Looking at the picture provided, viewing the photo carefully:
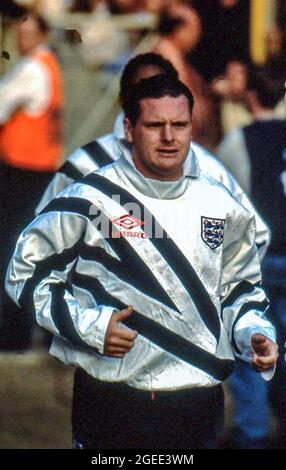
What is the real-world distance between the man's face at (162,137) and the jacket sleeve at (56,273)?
26 cm

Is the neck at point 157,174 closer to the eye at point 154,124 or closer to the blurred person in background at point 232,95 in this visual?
the eye at point 154,124

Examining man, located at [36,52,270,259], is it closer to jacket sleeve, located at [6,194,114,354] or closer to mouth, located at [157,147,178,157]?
mouth, located at [157,147,178,157]

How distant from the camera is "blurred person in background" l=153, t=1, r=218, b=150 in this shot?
5.77 m

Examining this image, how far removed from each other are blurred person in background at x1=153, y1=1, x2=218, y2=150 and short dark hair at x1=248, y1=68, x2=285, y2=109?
20 centimetres

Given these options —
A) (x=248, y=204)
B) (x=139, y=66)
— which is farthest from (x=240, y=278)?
(x=139, y=66)

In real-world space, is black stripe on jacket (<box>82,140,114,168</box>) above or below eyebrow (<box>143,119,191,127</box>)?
below

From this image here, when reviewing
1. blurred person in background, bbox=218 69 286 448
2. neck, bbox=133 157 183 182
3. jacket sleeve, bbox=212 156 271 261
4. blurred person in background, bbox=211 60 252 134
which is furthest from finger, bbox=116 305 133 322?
blurred person in background, bbox=211 60 252 134

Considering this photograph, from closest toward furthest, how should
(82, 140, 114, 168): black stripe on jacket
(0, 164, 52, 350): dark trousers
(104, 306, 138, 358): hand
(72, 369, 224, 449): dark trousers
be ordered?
(104, 306, 138, 358): hand, (72, 369, 224, 449): dark trousers, (82, 140, 114, 168): black stripe on jacket, (0, 164, 52, 350): dark trousers

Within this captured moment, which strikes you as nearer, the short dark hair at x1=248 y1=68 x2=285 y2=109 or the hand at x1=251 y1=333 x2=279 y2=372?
the hand at x1=251 y1=333 x2=279 y2=372

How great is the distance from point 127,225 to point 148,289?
8.8 inches

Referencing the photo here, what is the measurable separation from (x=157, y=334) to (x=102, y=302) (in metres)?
0.21

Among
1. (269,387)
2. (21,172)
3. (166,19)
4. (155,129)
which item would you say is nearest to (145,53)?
(166,19)

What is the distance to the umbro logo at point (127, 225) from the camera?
4410mm

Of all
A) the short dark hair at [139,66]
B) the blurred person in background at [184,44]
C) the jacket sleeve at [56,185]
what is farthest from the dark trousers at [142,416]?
the blurred person in background at [184,44]
